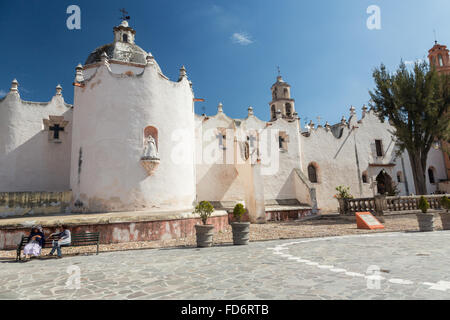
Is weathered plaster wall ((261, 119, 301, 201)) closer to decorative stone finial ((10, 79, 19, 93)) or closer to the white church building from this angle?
the white church building

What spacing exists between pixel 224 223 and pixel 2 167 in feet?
43.6

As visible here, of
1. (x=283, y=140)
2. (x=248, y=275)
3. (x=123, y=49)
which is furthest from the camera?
(x=283, y=140)

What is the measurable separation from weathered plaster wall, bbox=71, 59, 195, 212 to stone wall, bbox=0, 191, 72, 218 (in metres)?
0.81

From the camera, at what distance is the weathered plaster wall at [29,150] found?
1628cm

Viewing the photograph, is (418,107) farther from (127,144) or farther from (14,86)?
(14,86)

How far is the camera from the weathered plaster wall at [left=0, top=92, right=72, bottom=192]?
1628 cm

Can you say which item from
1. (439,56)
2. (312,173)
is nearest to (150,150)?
(312,173)

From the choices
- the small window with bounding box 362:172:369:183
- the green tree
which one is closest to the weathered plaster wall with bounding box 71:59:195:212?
the green tree

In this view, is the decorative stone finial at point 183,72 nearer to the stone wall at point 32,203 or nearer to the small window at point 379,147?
the stone wall at point 32,203

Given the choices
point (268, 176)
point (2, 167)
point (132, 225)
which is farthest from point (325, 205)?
point (2, 167)

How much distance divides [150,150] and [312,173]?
15.9 m

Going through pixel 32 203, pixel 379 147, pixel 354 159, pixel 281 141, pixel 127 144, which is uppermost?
pixel 281 141

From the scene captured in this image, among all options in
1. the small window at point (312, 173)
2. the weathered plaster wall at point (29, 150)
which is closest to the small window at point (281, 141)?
the small window at point (312, 173)

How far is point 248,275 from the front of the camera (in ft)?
16.9
